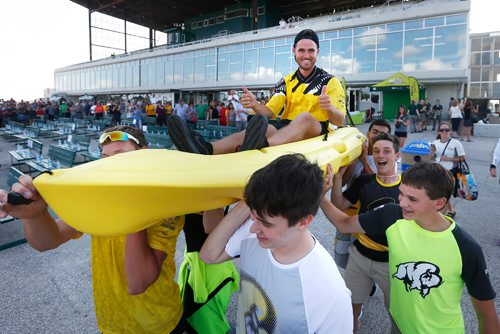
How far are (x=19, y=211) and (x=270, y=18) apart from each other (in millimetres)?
41096

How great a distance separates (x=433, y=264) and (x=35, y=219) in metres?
1.93

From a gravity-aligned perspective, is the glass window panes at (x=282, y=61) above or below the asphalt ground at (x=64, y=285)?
above

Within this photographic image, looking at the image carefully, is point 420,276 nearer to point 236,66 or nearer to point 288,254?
point 288,254

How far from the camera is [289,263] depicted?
1.25 m

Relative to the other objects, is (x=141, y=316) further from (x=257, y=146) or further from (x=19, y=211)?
(x=257, y=146)

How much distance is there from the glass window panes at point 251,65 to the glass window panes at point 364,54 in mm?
8883

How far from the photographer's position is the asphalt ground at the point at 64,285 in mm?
2947

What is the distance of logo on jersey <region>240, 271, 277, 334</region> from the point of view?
1.29m

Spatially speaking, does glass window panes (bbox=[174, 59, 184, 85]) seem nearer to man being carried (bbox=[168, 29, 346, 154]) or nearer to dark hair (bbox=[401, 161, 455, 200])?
man being carried (bbox=[168, 29, 346, 154])

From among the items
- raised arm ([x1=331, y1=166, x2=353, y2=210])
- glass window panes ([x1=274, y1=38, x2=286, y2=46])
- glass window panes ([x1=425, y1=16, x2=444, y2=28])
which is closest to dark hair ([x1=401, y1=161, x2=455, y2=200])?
raised arm ([x1=331, y1=166, x2=353, y2=210])

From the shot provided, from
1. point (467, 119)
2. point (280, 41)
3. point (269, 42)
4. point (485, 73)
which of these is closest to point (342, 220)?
point (467, 119)

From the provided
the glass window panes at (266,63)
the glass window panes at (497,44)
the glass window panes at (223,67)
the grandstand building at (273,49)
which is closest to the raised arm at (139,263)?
the grandstand building at (273,49)

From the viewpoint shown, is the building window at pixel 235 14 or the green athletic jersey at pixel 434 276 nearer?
the green athletic jersey at pixel 434 276

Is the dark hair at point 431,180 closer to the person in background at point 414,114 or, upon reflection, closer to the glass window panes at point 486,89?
the person in background at point 414,114
